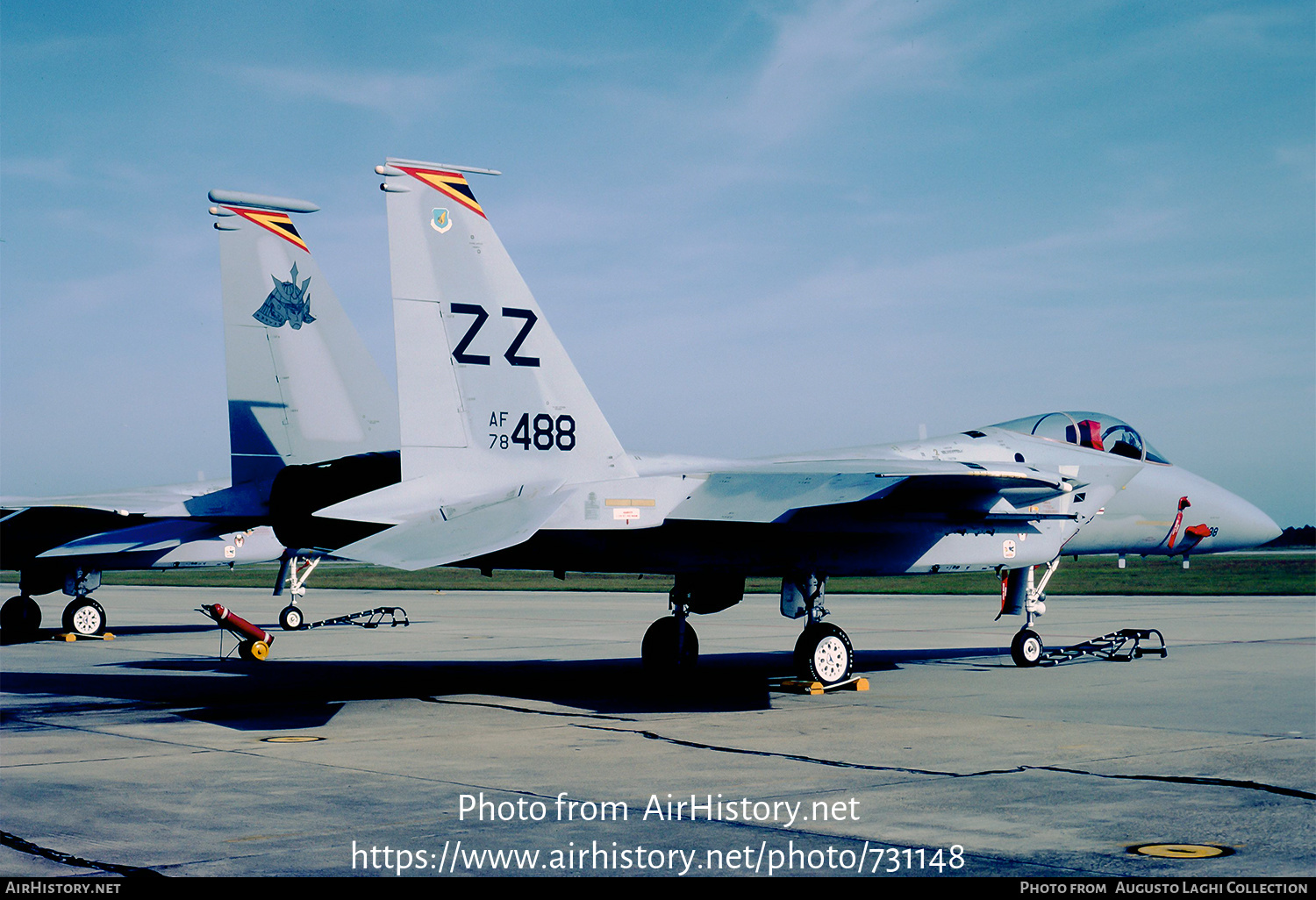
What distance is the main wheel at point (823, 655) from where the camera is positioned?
1348 centimetres

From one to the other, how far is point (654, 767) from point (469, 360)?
5.01m

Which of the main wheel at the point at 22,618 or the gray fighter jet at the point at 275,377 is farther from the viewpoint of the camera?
the main wheel at the point at 22,618

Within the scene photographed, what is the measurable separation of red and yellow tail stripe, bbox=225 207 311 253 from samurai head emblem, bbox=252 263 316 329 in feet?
1.30

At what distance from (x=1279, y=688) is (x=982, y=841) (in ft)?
29.0

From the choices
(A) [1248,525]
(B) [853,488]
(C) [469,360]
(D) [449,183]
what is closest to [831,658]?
(B) [853,488]

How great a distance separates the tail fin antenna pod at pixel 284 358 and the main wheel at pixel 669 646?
172 inches

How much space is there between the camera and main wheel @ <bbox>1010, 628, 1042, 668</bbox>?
1617cm

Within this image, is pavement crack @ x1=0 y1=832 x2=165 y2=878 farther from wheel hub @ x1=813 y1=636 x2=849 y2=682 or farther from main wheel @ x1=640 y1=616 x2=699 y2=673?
main wheel @ x1=640 y1=616 x2=699 y2=673

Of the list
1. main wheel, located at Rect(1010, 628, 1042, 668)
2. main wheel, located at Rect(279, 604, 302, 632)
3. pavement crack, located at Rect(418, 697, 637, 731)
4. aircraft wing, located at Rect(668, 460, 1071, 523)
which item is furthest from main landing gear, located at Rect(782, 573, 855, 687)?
main wheel, located at Rect(279, 604, 302, 632)

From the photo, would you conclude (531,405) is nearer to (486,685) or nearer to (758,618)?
(486,685)

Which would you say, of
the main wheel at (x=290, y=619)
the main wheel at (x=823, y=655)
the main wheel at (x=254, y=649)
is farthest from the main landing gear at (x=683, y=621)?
the main wheel at (x=290, y=619)

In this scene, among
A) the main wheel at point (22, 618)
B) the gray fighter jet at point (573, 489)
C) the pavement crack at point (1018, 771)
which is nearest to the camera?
the pavement crack at point (1018, 771)

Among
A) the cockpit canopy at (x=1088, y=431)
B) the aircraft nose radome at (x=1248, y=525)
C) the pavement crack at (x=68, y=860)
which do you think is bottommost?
the pavement crack at (x=68, y=860)

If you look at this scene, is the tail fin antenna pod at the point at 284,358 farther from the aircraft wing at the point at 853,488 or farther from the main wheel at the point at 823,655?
the main wheel at the point at 823,655
